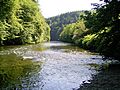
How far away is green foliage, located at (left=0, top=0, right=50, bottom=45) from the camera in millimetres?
67800

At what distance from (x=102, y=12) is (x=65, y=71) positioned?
7.82 meters

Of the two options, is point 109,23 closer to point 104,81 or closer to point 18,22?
point 104,81

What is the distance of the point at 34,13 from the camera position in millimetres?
107938

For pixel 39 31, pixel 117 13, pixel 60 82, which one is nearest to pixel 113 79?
pixel 60 82

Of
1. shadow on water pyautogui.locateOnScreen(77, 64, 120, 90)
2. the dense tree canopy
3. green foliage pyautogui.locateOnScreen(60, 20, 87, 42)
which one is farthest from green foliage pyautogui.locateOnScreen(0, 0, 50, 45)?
shadow on water pyautogui.locateOnScreen(77, 64, 120, 90)

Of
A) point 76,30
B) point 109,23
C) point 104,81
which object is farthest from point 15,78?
point 76,30

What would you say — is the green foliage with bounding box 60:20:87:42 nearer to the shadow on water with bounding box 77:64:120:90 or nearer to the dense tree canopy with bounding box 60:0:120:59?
the dense tree canopy with bounding box 60:0:120:59

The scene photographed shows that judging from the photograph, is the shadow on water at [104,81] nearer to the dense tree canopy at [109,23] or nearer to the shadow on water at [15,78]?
the dense tree canopy at [109,23]

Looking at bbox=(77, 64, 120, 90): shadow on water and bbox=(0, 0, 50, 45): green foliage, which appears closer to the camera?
bbox=(77, 64, 120, 90): shadow on water

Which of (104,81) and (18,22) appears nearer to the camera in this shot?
(104,81)

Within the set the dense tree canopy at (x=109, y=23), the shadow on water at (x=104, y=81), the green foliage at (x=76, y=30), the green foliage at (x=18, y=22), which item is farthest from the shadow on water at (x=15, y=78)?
the green foliage at (x=76, y=30)

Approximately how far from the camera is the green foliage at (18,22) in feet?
222

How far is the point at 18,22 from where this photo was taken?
88.4m

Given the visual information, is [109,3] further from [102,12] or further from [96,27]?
[96,27]
